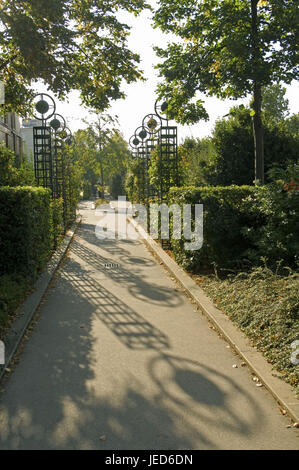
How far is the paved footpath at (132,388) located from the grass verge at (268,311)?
352 mm

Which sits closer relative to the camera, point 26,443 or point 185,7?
point 26,443

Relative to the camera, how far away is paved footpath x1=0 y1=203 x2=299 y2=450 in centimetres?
333

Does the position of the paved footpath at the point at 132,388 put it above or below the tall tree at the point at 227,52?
below

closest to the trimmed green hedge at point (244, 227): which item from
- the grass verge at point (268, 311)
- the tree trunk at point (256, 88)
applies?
the grass verge at point (268, 311)

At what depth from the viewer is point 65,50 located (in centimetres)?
1059

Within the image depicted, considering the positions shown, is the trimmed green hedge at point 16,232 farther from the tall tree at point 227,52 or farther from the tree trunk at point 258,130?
the tree trunk at point 258,130

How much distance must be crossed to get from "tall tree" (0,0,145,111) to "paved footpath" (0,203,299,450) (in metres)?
5.81

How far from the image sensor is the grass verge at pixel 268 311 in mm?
4523

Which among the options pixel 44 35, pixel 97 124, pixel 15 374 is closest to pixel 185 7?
pixel 44 35

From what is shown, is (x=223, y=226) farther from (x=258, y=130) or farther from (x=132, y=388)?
(x=258, y=130)

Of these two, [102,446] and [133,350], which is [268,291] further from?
[102,446]

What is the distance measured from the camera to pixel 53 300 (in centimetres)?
755

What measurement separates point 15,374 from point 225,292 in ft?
11.7

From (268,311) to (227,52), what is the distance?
7.36 meters
